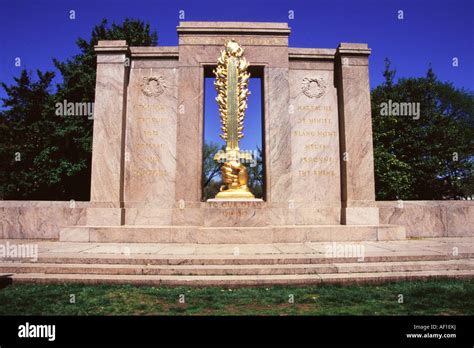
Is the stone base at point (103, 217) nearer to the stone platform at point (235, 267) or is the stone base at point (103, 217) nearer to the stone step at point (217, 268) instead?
the stone platform at point (235, 267)

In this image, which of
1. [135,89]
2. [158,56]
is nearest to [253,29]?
[158,56]

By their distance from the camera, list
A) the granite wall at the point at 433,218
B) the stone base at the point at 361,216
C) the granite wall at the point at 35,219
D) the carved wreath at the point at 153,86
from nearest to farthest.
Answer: the stone base at the point at 361,216, the granite wall at the point at 35,219, the granite wall at the point at 433,218, the carved wreath at the point at 153,86

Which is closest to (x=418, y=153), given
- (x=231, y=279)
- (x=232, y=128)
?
(x=232, y=128)

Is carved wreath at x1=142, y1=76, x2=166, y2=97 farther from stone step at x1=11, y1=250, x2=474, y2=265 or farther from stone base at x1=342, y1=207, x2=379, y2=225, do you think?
stone base at x1=342, y1=207, x2=379, y2=225

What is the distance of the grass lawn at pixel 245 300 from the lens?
491cm

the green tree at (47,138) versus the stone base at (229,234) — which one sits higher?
the green tree at (47,138)

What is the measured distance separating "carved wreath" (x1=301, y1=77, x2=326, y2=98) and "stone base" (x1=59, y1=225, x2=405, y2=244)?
521 cm

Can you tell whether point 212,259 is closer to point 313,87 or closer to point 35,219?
point 35,219

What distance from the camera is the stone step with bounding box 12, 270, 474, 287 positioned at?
6.32m

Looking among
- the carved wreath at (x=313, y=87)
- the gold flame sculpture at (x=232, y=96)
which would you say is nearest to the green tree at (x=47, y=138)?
the gold flame sculpture at (x=232, y=96)

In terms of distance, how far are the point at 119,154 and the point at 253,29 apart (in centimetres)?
673

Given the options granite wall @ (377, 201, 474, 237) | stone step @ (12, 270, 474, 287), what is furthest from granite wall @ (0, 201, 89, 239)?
granite wall @ (377, 201, 474, 237)

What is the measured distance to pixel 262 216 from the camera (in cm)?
1049

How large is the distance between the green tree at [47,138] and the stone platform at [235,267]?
57.6 feet
